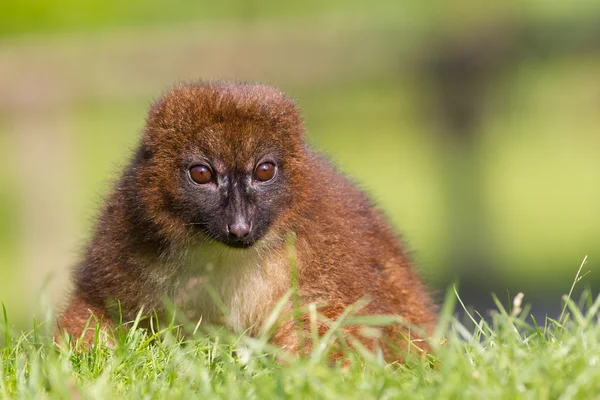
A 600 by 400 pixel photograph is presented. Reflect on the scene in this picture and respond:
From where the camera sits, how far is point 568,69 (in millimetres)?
14297

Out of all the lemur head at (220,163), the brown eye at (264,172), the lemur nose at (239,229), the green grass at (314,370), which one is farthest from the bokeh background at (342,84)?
the green grass at (314,370)

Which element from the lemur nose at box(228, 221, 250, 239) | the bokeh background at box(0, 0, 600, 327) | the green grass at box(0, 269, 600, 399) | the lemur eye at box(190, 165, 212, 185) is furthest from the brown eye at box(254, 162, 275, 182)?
the bokeh background at box(0, 0, 600, 327)

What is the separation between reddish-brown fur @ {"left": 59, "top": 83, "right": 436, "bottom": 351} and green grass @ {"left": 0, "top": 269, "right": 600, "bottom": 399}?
32.7 inches

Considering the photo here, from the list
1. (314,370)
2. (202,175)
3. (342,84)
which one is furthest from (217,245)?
(342,84)

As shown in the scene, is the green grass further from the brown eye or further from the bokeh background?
the bokeh background

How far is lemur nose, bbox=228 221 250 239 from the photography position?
20.4 feet

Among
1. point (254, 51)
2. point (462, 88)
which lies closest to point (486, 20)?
point (462, 88)

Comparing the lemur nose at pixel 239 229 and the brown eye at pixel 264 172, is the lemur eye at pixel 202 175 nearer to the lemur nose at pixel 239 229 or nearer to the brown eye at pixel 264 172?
the brown eye at pixel 264 172

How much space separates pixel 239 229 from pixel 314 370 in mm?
1703

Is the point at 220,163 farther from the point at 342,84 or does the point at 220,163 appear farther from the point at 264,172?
the point at 342,84

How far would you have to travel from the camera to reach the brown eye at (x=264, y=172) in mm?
6547

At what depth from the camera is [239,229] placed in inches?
245

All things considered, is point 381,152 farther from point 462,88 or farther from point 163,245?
point 163,245

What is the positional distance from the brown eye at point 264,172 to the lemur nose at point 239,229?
0.40m
